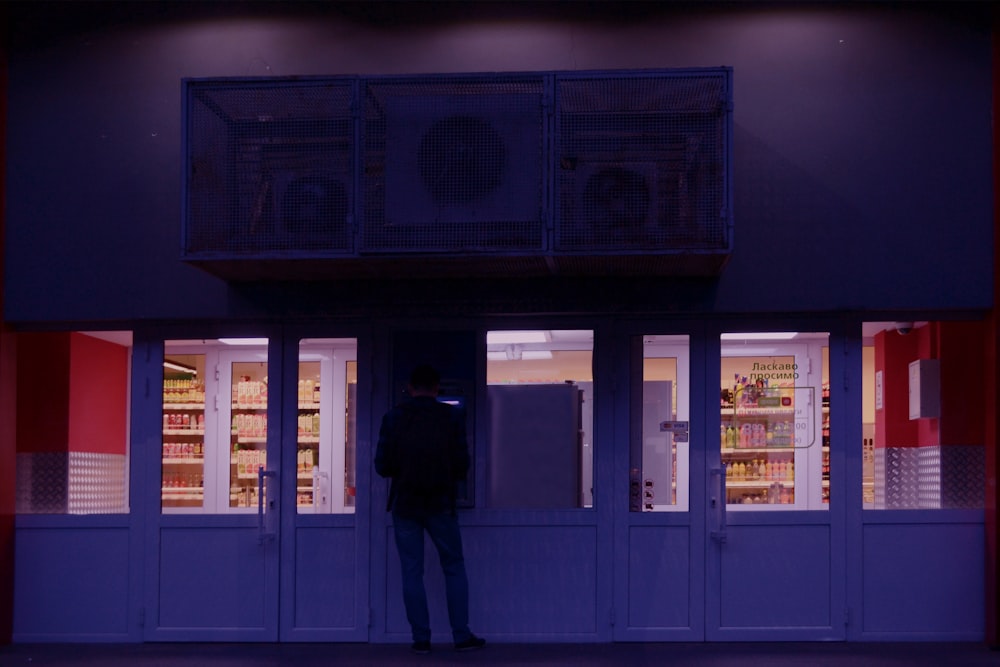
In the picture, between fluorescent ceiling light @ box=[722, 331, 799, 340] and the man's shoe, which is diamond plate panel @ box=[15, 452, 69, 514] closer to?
the man's shoe

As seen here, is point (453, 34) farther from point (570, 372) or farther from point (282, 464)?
point (282, 464)

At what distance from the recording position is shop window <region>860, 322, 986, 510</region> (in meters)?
8.08

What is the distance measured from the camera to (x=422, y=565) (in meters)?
7.62

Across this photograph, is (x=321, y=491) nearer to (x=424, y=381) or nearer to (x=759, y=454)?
(x=424, y=381)

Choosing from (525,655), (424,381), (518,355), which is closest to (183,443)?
(424,381)

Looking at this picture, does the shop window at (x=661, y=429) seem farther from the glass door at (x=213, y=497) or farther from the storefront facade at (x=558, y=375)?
the glass door at (x=213, y=497)

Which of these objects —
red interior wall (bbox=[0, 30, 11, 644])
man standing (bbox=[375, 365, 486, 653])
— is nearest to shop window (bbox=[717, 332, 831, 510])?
man standing (bbox=[375, 365, 486, 653])

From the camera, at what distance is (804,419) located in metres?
8.18

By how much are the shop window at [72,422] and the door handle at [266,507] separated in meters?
0.98

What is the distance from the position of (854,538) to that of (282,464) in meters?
3.89

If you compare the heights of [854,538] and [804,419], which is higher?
[804,419]

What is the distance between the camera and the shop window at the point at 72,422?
844cm

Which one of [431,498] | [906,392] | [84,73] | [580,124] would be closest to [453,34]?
[580,124]

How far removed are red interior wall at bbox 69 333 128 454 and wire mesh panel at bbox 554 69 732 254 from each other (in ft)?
11.3
